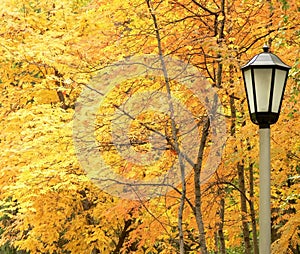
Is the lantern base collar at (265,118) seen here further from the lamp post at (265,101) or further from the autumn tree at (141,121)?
the autumn tree at (141,121)

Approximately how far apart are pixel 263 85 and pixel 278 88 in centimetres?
9

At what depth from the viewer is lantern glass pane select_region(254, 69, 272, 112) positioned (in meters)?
3.10

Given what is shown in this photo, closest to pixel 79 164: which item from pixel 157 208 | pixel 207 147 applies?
pixel 157 208

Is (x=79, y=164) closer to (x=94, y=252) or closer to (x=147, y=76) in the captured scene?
(x=147, y=76)

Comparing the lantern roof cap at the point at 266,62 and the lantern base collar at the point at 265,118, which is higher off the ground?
the lantern roof cap at the point at 266,62

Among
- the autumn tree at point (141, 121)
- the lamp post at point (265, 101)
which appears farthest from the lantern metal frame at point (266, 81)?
the autumn tree at point (141, 121)

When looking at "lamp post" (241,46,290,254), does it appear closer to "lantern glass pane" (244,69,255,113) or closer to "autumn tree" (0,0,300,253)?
"lantern glass pane" (244,69,255,113)

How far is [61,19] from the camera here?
10898 mm

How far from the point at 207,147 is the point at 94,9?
106 inches

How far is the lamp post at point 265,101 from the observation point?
10.2 feet

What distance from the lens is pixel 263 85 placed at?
311 centimetres

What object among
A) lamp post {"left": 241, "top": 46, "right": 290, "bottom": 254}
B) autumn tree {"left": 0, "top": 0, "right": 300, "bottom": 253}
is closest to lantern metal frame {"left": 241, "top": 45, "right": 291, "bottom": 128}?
lamp post {"left": 241, "top": 46, "right": 290, "bottom": 254}

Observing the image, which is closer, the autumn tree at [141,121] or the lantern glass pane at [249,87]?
the lantern glass pane at [249,87]

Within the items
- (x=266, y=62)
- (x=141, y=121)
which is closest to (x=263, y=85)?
(x=266, y=62)
